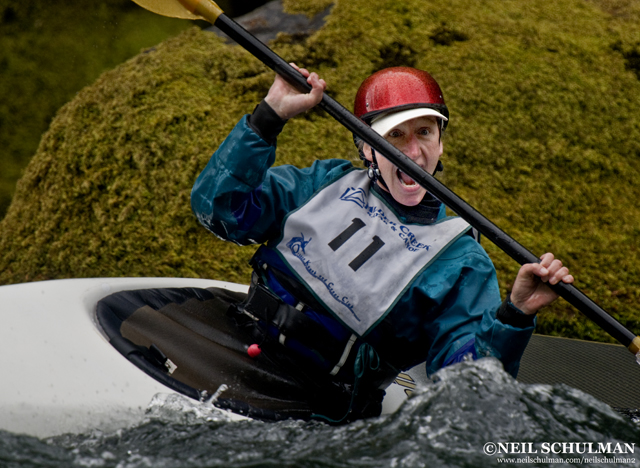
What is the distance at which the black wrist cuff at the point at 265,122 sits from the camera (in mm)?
1303

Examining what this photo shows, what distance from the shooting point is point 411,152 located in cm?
147

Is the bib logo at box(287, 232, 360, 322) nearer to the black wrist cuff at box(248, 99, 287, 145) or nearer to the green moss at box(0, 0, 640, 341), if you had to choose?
the black wrist cuff at box(248, 99, 287, 145)

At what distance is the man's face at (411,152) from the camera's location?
1.47 meters

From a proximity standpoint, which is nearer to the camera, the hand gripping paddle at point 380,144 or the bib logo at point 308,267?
the hand gripping paddle at point 380,144

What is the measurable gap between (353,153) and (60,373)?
2085 mm

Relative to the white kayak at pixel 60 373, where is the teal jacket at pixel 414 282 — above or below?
above

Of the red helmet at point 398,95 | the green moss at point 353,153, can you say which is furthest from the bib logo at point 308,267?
the green moss at point 353,153

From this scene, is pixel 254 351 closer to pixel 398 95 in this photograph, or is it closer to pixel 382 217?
pixel 382 217

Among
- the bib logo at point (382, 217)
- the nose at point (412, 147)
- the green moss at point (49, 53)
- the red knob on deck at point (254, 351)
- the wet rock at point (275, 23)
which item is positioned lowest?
the red knob on deck at point (254, 351)

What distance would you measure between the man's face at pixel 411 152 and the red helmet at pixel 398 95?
40mm
